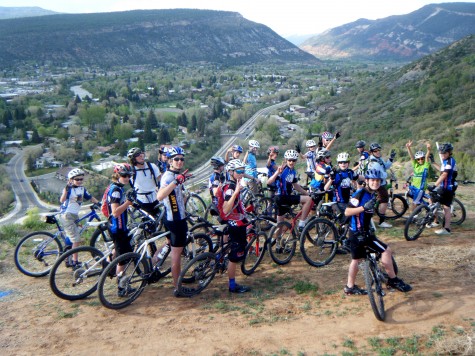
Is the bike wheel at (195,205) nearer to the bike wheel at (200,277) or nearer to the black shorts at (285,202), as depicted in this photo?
the black shorts at (285,202)

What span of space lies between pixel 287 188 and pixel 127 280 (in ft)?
11.7

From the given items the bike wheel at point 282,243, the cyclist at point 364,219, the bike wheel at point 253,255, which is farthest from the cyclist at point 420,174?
the bike wheel at point 253,255

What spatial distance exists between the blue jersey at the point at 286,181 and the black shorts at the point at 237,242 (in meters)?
1.74

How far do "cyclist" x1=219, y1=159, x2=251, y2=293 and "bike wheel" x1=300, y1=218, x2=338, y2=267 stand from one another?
61.7 inches

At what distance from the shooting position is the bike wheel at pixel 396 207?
10.2 metres

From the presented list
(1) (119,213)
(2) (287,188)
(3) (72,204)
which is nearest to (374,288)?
(2) (287,188)

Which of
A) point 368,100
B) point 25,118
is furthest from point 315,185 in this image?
point 25,118

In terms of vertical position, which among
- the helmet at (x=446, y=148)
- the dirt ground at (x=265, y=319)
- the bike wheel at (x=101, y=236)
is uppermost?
the helmet at (x=446, y=148)

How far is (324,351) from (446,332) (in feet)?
5.79

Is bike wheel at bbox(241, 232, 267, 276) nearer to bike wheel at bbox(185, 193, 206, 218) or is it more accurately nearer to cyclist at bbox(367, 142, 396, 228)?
bike wheel at bbox(185, 193, 206, 218)

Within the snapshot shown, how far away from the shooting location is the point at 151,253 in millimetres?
7500

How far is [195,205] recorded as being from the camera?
33.8 ft

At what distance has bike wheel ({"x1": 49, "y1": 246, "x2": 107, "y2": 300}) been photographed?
6.68 meters

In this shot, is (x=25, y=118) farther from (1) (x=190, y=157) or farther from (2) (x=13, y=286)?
(2) (x=13, y=286)
